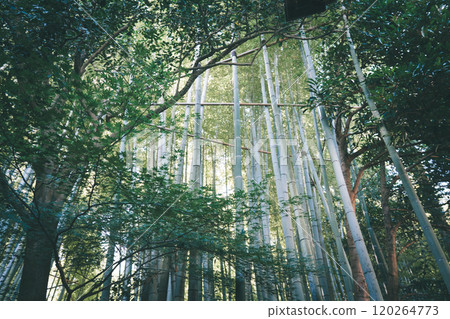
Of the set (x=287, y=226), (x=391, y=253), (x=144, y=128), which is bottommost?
(x=391, y=253)

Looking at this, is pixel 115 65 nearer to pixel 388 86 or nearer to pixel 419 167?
pixel 388 86

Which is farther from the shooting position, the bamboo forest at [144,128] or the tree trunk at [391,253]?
the tree trunk at [391,253]

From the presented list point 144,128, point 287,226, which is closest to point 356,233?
point 287,226

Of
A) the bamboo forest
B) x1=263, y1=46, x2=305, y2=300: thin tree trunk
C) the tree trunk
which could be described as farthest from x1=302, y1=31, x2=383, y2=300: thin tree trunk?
the tree trunk

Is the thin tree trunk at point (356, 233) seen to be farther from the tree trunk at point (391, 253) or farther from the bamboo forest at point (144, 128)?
the tree trunk at point (391, 253)

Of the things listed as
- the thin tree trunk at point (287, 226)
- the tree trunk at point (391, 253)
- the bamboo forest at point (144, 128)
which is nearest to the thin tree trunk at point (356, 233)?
the bamboo forest at point (144, 128)

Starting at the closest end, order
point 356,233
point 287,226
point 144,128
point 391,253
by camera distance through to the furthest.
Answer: point 144,128
point 356,233
point 391,253
point 287,226

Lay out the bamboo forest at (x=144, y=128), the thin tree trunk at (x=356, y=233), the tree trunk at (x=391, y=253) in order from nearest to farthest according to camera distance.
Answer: the bamboo forest at (x=144, y=128) < the thin tree trunk at (x=356, y=233) < the tree trunk at (x=391, y=253)

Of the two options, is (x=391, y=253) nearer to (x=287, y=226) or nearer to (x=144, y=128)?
(x=287, y=226)

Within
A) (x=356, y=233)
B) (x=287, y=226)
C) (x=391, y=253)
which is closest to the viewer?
(x=356, y=233)

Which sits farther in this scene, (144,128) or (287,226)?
(287,226)

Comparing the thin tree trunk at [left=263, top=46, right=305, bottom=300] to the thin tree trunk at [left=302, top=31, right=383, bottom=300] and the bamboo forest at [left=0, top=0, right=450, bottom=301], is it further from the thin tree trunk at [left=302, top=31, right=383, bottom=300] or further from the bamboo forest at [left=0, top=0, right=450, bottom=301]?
the thin tree trunk at [left=302, top=31, right=383, bottom=300]

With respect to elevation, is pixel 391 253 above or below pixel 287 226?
below

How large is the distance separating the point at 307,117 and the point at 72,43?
655 centimetres
